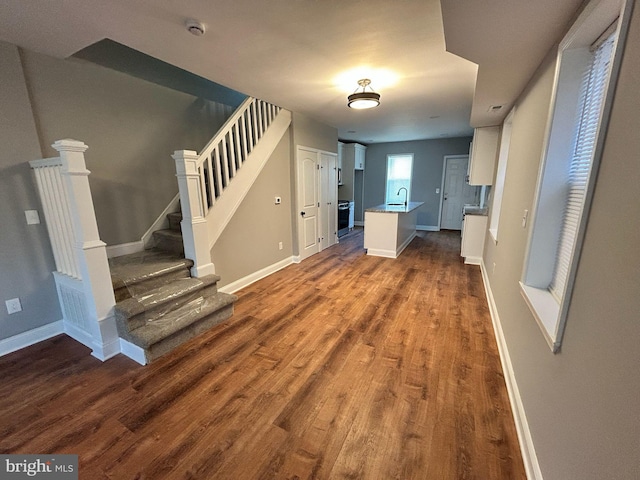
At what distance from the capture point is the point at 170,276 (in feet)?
8.90

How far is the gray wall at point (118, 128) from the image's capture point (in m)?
2.47

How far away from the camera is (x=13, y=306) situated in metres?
2.25

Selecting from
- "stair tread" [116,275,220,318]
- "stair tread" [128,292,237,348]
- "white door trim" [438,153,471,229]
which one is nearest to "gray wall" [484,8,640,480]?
"stair tread" [128,292,237,348]

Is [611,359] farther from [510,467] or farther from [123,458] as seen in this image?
[123,458]

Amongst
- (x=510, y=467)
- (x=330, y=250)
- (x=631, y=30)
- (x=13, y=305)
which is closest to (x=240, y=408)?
(x=510, y=467)

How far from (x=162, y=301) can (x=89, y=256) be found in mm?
649

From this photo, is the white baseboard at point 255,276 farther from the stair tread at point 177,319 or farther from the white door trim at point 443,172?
the white door trim at point 443,172

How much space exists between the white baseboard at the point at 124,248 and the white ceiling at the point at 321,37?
188 centimetres

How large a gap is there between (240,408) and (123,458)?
0.61 m

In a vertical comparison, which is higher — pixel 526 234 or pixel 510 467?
pixel 526 234

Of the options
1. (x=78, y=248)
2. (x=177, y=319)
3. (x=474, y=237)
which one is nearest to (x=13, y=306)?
(x=78, y=248)

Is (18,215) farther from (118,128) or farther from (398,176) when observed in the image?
(398,176)

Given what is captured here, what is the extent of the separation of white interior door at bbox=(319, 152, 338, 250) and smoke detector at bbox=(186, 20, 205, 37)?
3188mm

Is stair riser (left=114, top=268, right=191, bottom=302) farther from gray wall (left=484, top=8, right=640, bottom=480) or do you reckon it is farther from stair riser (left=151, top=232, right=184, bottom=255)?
gray wall (left=484, top=8, right=640, bottom=480)
